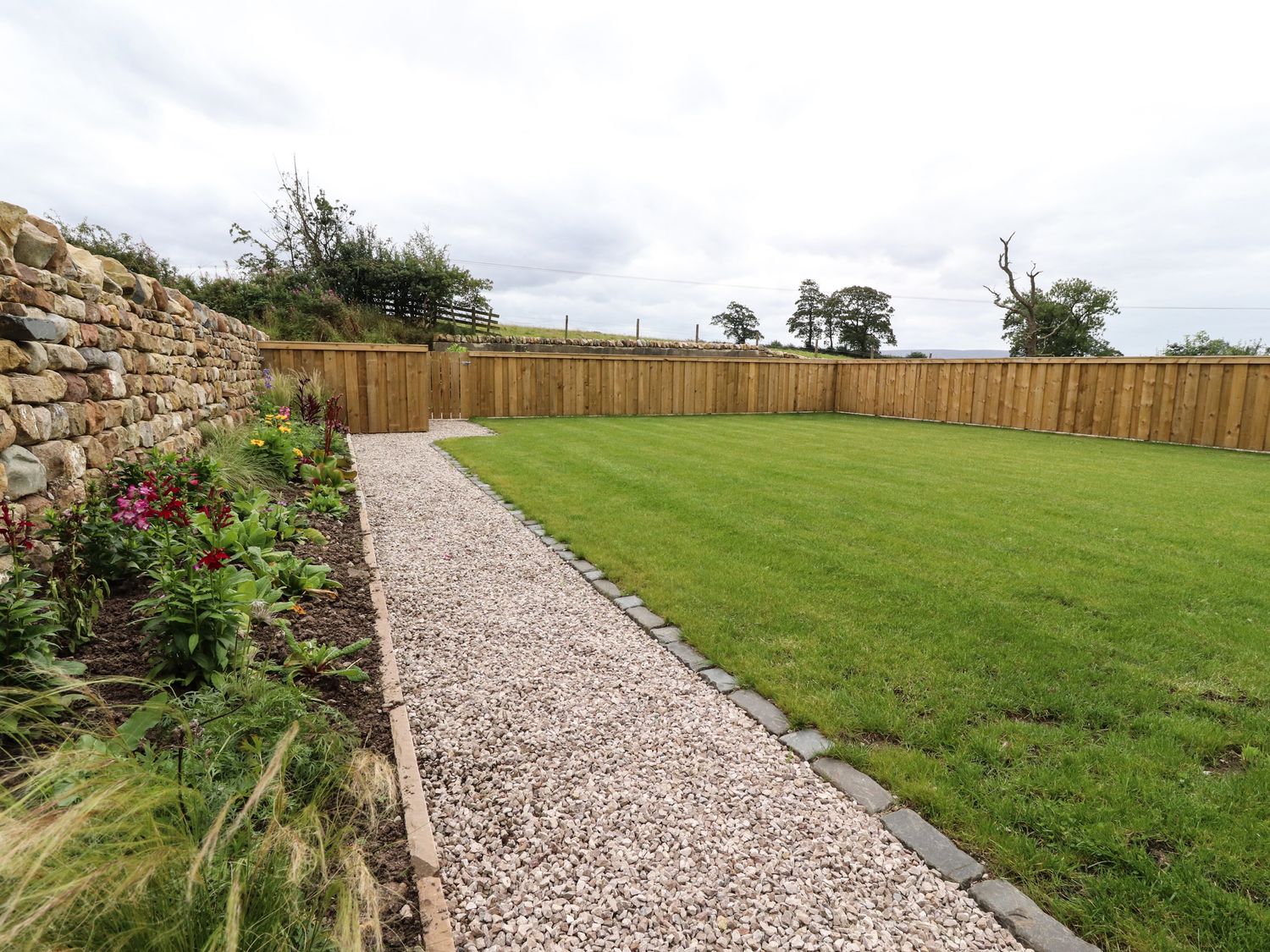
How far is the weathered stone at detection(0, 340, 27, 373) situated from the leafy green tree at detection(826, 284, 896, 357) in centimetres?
3977

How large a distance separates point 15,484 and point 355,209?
16.6 meters

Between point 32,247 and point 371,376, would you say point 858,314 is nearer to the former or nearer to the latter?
point 371,376

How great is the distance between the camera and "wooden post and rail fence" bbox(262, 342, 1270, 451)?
9000mm

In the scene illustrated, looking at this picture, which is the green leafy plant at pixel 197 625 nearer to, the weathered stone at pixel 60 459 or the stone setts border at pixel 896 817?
the weathered stone at pixel 60 459

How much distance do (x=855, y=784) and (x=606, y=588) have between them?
1833 millimetres

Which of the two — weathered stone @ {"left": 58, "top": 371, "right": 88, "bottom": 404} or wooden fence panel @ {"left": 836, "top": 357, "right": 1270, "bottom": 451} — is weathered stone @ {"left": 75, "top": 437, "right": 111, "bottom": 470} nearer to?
weathered stone @ {"left": 58, "top": 371, "right": 88, "bottom": 404}

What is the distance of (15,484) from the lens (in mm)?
2123

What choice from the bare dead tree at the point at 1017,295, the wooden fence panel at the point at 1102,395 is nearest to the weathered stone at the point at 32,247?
the wooden fence panel at the point at 1102,395

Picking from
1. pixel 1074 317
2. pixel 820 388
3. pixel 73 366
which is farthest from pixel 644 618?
pixel 1074 317

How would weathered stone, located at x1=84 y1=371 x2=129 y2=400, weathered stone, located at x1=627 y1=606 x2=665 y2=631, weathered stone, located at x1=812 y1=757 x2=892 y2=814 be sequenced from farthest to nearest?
weathered stone, located at x1=627 y1=606 x2=665 y2=631
weathered stone, located at x1=84 y1=371 x2=129 y2=400
weathered stone, located at x1=812 y1=757 x2=892 y2=814

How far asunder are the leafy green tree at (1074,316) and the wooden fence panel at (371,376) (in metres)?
26.9

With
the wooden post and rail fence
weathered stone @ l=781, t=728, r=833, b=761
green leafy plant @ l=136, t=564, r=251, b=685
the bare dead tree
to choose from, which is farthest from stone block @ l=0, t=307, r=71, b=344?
the bare dead tree

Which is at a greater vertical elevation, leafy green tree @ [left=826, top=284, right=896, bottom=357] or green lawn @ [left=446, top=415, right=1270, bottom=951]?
leafy green tree @ [left=826, top=284, right=896, bottom=357]

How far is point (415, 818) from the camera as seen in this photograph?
1.53m
